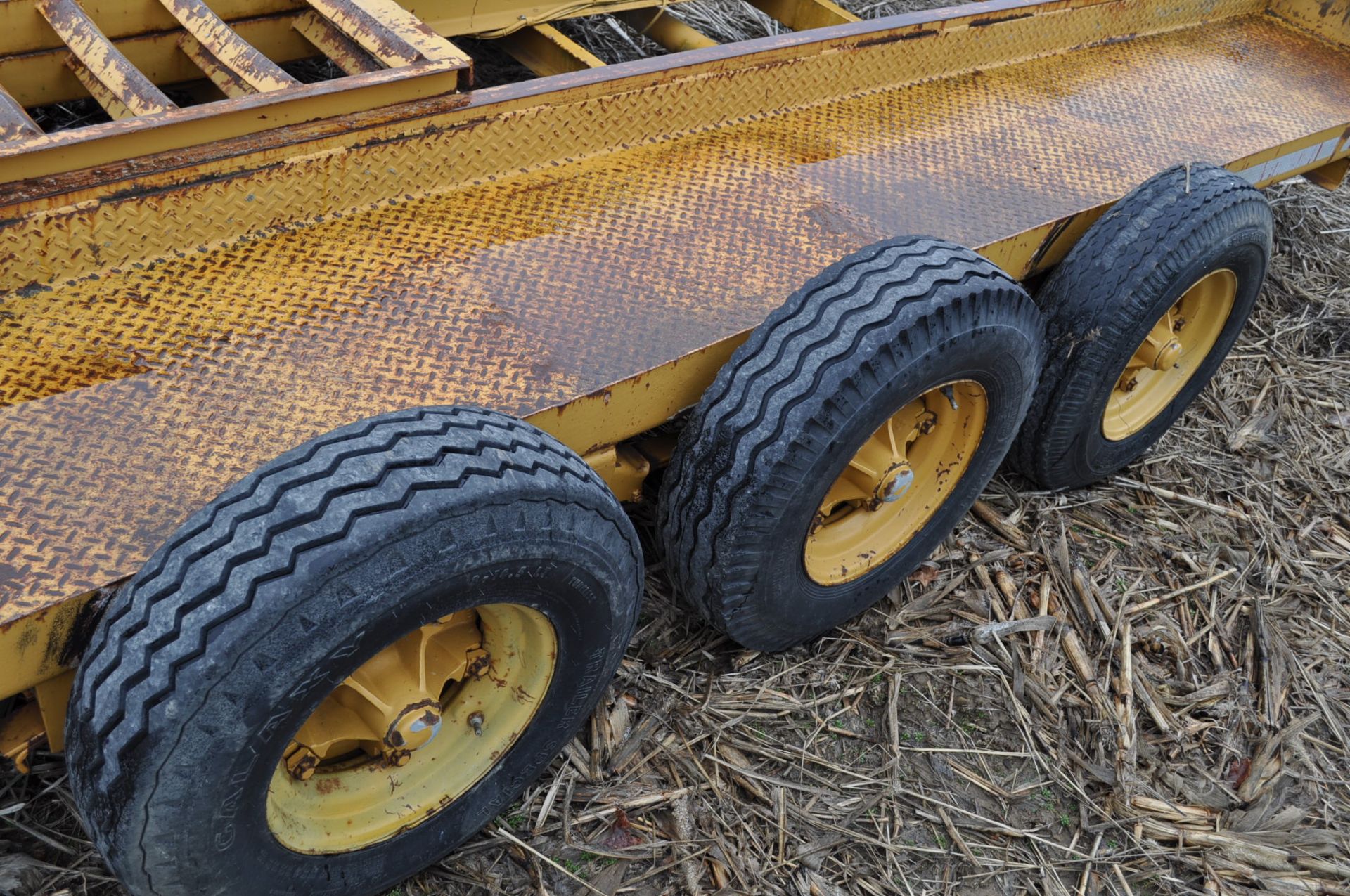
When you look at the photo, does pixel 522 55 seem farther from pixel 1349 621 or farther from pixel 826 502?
pixel 1349 621

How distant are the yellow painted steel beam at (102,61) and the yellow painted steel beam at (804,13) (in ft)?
8.41

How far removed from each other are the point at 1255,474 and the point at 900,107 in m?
1.88

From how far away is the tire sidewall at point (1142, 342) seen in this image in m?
2.92

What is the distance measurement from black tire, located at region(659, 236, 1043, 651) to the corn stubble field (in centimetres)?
37

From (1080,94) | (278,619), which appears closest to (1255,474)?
(1080,94)

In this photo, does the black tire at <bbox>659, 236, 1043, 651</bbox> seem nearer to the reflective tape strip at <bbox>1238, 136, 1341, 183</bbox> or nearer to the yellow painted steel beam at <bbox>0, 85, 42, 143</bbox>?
the yellow painted steel beam at <bbox>0, 85, 42, 143</bbox>

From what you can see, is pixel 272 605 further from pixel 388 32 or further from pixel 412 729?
pixel 388 32

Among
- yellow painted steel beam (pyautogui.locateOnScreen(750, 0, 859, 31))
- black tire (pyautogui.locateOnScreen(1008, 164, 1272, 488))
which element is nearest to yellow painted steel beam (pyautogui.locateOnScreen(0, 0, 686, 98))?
yellow painted steel beam (pyautogui.locateOnScreen(750, 0, 859, 31))


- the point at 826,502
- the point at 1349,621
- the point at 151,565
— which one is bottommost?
the point at 1349,621

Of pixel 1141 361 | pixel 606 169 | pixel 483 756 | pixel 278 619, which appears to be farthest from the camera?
pixel 1141 361

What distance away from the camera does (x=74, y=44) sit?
8.46 feet

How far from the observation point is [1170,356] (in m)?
3.27

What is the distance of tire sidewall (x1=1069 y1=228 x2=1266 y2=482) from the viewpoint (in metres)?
2.92

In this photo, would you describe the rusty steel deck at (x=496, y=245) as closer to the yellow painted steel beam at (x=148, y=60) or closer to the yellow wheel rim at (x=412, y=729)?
the yellow wheel rim at (x=412, y=729)
